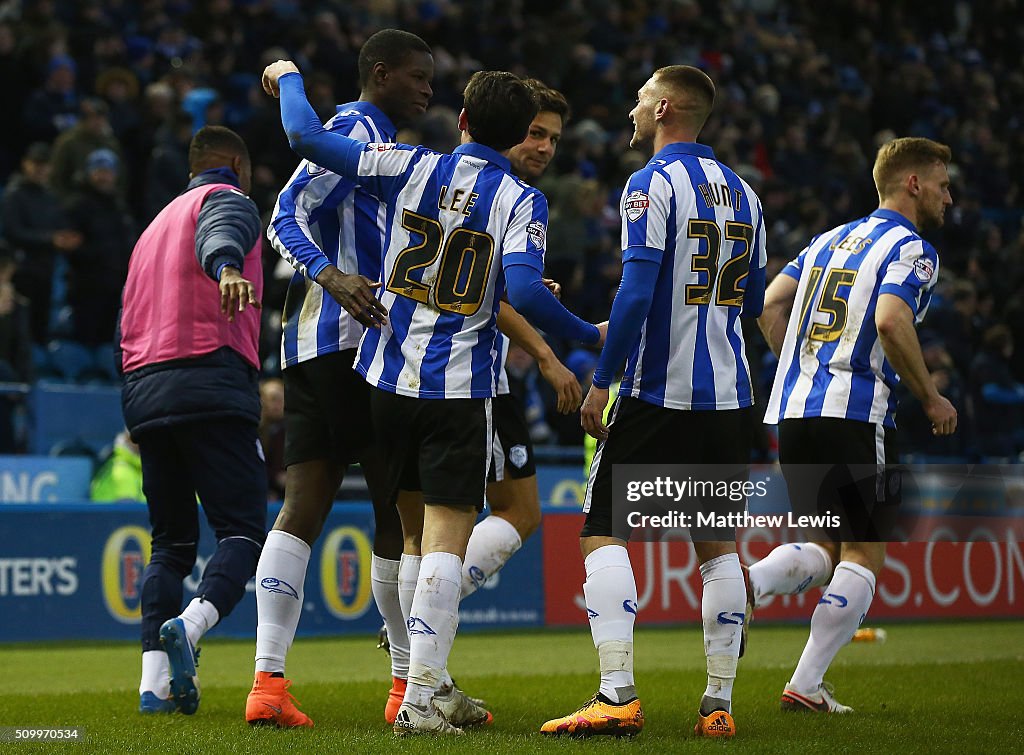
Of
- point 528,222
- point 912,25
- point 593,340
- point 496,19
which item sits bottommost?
point 593,340

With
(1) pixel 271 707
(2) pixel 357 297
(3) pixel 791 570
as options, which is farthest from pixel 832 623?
(2) pixel 357 297

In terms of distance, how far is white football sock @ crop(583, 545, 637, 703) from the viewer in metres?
4.96

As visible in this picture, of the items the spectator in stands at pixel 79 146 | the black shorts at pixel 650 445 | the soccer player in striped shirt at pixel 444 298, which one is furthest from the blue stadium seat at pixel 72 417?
the black shorts at pixel 650 445

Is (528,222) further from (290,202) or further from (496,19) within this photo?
(496,19)

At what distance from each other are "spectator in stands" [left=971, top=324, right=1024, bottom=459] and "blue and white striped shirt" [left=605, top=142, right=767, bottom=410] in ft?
36.4

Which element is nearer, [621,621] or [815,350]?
[621,621]

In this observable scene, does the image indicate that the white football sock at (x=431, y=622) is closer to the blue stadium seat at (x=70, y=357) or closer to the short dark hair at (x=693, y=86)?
the short dark hair at (x=693, y=86)

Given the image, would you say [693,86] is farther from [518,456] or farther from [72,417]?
[72,417]

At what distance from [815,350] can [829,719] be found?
5.09 ft

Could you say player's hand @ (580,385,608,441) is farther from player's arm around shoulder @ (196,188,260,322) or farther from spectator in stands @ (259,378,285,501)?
spectator in stands @ (259,378,285,501)

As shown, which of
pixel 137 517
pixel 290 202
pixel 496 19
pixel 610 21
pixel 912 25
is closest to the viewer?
pixel 290 202

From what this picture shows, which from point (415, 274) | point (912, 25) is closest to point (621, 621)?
point (415, 274)

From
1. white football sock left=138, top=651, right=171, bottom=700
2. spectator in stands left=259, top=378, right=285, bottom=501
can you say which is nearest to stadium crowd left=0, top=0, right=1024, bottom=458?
spectator in stands left=259, top=378, right=285, bottom=501

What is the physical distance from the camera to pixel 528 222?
198 inches
